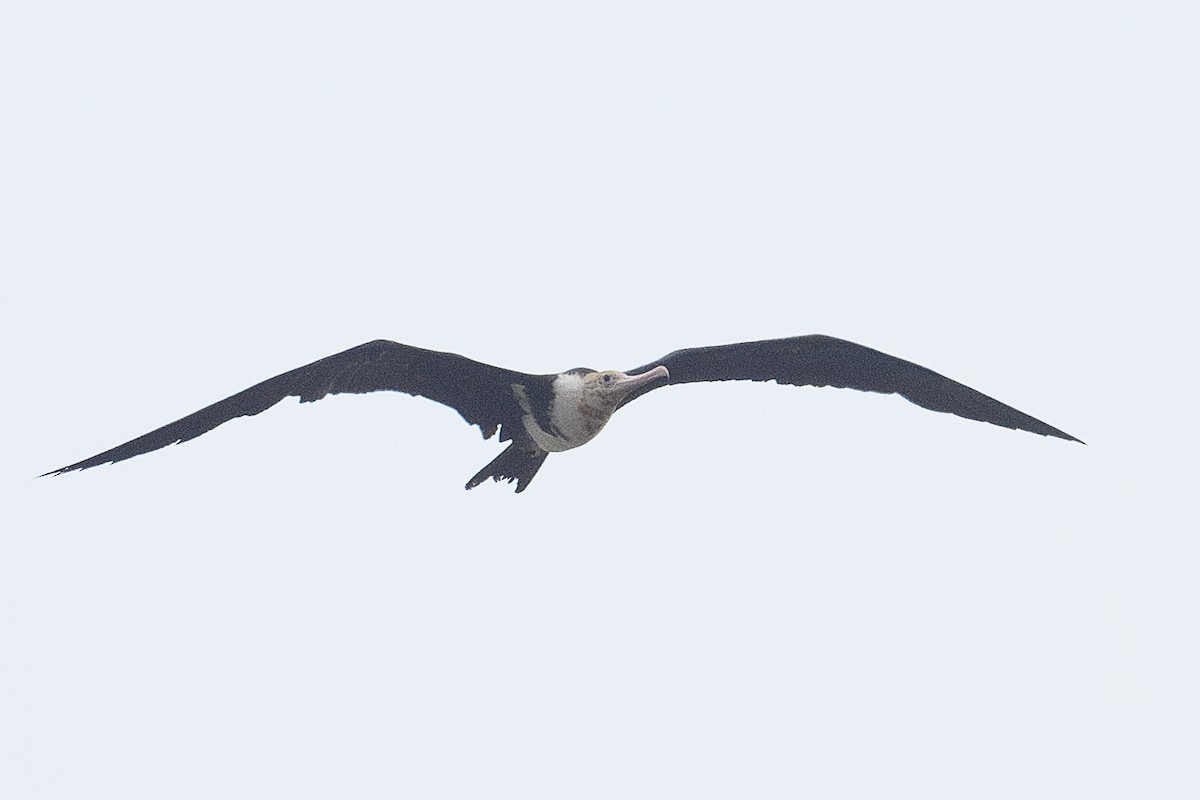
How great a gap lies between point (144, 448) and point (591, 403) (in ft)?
7.28

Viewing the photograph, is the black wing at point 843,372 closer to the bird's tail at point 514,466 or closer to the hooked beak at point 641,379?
the hooked beak at point 641,379

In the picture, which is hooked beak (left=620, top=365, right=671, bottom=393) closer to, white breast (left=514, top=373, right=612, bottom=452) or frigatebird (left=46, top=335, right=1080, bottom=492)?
frigatebird (left=46, top=335, right=1080, bottom=492)

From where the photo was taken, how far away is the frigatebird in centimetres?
827

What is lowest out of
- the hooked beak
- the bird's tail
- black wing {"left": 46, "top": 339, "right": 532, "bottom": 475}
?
the bird's tail

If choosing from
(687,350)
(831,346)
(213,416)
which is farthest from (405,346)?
(831,346)

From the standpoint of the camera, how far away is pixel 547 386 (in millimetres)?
8906

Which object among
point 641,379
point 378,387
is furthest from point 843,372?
point 378,387

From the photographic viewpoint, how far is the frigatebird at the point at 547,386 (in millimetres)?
8266

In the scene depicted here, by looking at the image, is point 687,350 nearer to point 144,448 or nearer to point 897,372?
point 897,372

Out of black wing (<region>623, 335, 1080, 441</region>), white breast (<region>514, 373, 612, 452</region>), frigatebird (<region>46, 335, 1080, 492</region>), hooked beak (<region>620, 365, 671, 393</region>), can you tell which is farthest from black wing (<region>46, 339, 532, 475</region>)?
black wing (<region>623, 335, 1080, 441</region>)

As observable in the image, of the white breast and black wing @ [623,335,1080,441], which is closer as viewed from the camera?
the white breast

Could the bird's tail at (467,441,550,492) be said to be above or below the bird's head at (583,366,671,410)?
below

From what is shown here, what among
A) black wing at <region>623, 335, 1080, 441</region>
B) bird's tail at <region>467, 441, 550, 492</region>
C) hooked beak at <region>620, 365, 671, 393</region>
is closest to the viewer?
hooked beak at <region>620, 365, 671, 393</region>

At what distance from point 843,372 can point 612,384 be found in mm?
1490
